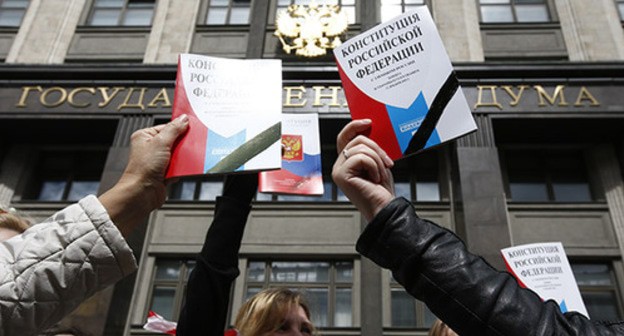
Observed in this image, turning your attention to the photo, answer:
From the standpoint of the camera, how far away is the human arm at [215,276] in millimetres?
2521

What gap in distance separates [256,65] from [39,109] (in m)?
12.6

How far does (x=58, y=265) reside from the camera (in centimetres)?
154

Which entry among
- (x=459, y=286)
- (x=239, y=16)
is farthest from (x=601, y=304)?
(x=239, y=16)

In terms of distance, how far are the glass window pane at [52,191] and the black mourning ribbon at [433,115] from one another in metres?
13.5

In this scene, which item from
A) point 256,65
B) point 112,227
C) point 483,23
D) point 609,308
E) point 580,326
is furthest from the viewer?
point 483,23

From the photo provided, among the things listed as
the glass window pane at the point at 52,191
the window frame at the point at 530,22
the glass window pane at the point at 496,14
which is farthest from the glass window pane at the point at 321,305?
the glass window pane at the point at 496,14

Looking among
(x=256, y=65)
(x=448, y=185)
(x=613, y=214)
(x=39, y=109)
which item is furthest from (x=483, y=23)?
(x=256, y=65)

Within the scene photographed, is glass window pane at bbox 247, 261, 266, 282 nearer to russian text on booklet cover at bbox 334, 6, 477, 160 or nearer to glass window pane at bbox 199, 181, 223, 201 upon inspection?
glass window pane at bbox 199, 181, 223, 201

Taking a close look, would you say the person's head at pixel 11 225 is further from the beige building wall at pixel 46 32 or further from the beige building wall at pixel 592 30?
the beige building wall at pixel 592 30

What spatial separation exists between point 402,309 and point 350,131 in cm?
1046

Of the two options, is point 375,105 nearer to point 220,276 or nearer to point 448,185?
point 220,276

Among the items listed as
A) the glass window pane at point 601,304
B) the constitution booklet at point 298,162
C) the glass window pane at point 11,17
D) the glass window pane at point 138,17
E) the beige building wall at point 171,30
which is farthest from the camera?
the glass window pane at point 138,17

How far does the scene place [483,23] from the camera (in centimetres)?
1475

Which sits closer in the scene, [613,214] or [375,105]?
[375,105]
